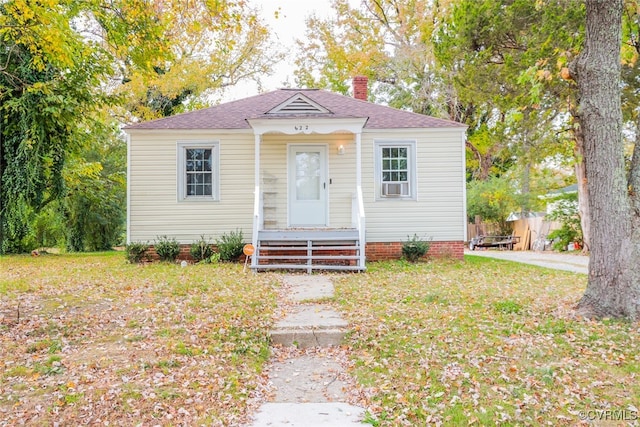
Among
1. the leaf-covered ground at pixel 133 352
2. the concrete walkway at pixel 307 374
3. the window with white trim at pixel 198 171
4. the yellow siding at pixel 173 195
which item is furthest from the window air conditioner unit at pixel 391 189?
the concrete walkway at pixel 307 374

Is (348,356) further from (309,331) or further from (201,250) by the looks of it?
(201,250)

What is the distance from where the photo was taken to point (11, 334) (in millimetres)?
4797

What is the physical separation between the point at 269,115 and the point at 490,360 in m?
7.86

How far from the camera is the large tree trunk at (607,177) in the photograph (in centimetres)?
494

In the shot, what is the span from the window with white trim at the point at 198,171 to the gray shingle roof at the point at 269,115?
530mm

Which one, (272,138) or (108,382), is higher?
(272,138)

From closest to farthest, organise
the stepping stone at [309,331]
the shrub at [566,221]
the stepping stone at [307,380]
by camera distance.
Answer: the stepping stone at [307,380]
the stepping stone at [309,331]
the shrub at [566,221]

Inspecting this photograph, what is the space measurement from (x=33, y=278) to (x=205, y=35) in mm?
13348

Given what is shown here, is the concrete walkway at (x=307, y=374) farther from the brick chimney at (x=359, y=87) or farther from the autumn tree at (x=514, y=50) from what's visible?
the brick chimney at (x=359, y=87)

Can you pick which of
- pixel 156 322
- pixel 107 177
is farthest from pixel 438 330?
pixel 107 177

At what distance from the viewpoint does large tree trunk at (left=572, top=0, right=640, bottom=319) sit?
4.94m

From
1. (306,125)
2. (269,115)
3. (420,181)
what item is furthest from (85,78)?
(420,181)

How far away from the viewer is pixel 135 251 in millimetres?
11109

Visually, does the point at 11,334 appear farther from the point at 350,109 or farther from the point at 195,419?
the point at 350,109
